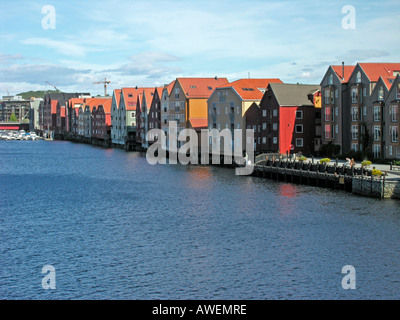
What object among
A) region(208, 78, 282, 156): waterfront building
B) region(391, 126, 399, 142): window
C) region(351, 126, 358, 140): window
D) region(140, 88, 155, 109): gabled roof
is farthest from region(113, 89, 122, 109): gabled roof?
region(391, 126, 399, 142): window

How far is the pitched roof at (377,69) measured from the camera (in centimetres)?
8400

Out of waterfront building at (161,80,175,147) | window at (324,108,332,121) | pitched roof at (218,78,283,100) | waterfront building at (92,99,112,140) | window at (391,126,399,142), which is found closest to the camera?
window at (391,126,399,142)

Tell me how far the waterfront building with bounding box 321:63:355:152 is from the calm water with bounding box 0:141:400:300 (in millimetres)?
23931

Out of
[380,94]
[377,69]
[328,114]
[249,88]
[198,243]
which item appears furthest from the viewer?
[249,88]

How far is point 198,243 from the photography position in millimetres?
40250

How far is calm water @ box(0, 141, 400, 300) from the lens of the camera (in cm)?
3111

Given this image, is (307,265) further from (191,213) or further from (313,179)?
(313,179)

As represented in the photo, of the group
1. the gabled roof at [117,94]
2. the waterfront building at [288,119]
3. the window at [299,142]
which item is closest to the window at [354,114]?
the waterfront building at [288,119]

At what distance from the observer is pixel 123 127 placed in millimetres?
167875

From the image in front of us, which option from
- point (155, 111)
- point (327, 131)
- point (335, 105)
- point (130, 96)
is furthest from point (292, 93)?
point (130, 96)

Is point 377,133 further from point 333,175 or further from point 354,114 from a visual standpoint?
point 333,175

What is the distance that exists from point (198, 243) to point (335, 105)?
186ft

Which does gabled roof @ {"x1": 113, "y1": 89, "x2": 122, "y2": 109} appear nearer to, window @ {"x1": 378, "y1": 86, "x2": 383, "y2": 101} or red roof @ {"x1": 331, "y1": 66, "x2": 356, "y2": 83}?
red roof @ {"x1": 331, "y1": 66, "x2": 356, "y2": 83}
